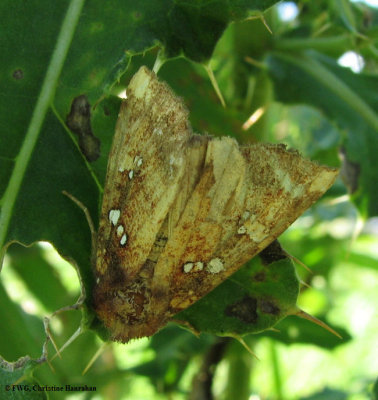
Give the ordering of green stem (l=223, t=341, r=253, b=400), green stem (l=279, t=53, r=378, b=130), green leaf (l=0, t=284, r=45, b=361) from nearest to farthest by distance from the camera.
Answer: green leaf (l=0, t=284, r=45, b=361) < green stem (l=279, t=53, r=378, b=130) < green stem (l=223, t=341, r=253, b=400)

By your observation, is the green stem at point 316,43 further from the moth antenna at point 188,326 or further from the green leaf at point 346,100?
the moth antenna at point 188,326

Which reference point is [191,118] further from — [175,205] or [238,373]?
[238,373]

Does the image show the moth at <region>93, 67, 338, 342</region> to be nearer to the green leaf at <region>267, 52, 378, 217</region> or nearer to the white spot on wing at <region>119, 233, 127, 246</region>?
the white spot on wing at <region>119, 233, 127, 246</region>

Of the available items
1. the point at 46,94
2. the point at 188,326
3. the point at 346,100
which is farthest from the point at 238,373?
the point at 46,94

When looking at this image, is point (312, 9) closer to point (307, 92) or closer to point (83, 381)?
point (307, 92)

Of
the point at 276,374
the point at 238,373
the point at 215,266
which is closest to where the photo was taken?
the point at 215,266

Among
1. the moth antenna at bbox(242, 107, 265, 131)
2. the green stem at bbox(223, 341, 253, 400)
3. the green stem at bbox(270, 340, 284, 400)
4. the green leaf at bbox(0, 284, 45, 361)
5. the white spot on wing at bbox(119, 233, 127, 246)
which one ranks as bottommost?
the green stem at bbox(270, 340, 284, 400)

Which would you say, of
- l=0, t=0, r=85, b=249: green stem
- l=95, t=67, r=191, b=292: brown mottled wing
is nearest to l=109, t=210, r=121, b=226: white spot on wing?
l=95, t=67, r=191, b=292: brown mottled wing
